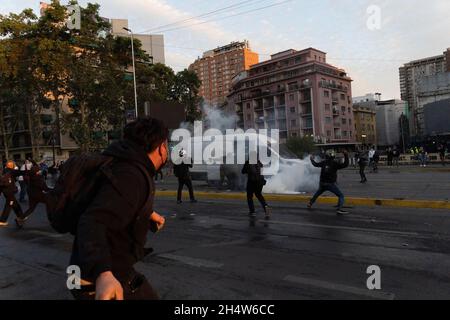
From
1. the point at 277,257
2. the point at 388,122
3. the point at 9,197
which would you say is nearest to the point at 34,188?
the point at 9,197

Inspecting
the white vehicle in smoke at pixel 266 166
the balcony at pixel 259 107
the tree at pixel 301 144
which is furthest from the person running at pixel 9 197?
the balcony at pixel 259 107

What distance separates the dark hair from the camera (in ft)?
7.97

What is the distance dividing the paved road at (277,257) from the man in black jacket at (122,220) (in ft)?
7.45

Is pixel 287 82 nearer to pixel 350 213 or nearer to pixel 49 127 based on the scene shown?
Answer: pixel 49 127

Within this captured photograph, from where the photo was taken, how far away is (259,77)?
295ft

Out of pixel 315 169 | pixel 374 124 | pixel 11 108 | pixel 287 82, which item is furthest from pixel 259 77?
pixel 315 169

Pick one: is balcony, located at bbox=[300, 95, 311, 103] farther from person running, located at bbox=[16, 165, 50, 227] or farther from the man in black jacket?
the man in black jacket

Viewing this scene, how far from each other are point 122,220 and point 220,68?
72.6m

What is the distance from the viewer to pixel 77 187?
221cm

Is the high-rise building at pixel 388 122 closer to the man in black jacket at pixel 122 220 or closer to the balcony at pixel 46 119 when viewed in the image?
the balcony at pixel 46 119

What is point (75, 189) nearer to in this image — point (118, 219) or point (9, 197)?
point (118, 219)

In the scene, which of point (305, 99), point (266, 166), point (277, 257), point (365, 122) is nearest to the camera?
point (277, 257)

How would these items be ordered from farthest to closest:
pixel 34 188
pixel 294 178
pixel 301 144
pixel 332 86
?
pixel 332 86, pixel 301 144, pixel 294 178, pixel 34 188

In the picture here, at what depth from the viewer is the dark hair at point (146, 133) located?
2.43 metres
